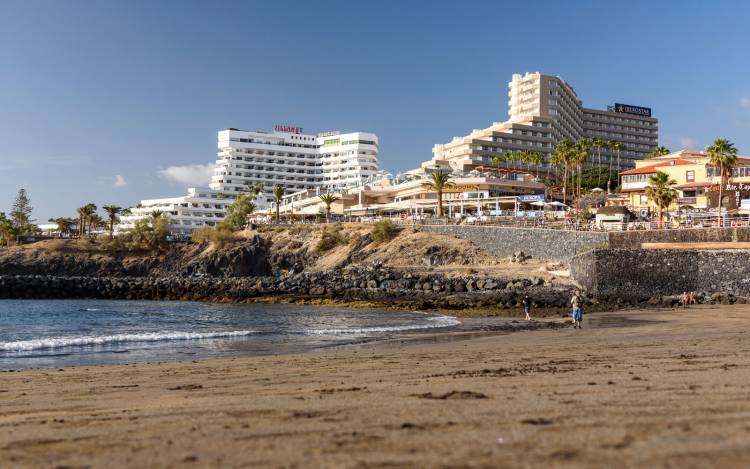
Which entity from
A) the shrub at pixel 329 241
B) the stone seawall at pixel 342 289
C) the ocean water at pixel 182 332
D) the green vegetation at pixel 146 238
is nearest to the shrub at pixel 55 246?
the green vegetation at pixel 146 238

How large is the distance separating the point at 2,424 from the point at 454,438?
5988mm

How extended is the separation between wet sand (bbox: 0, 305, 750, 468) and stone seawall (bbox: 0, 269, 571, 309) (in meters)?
27.0

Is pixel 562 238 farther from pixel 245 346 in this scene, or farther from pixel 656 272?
pixel 245 346

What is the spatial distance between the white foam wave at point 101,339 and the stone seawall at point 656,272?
2434cm

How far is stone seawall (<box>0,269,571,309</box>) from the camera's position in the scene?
141ft

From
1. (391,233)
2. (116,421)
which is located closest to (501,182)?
(391,233)

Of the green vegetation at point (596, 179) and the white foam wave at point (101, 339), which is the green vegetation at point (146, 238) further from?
the green vegetation at point (596, 179)

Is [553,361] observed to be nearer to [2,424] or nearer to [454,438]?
[454,438]

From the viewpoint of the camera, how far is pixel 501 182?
305 ft

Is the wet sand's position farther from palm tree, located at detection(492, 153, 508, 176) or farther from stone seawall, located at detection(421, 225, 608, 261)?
palm tree, located at detection(492, 153, 508, 176)

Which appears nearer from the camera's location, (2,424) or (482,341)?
(2,424)

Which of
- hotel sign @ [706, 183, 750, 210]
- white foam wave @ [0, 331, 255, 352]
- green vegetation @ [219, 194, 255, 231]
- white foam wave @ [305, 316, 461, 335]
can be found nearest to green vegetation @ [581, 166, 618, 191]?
hotel sign @ [706, 183, 750, 210]

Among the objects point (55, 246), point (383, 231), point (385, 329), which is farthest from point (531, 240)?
point (55, 246)

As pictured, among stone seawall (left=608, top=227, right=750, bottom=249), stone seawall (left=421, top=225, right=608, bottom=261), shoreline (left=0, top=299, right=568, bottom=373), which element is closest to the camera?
shoreline (left=0, top=299, right=568, bottom=373)
